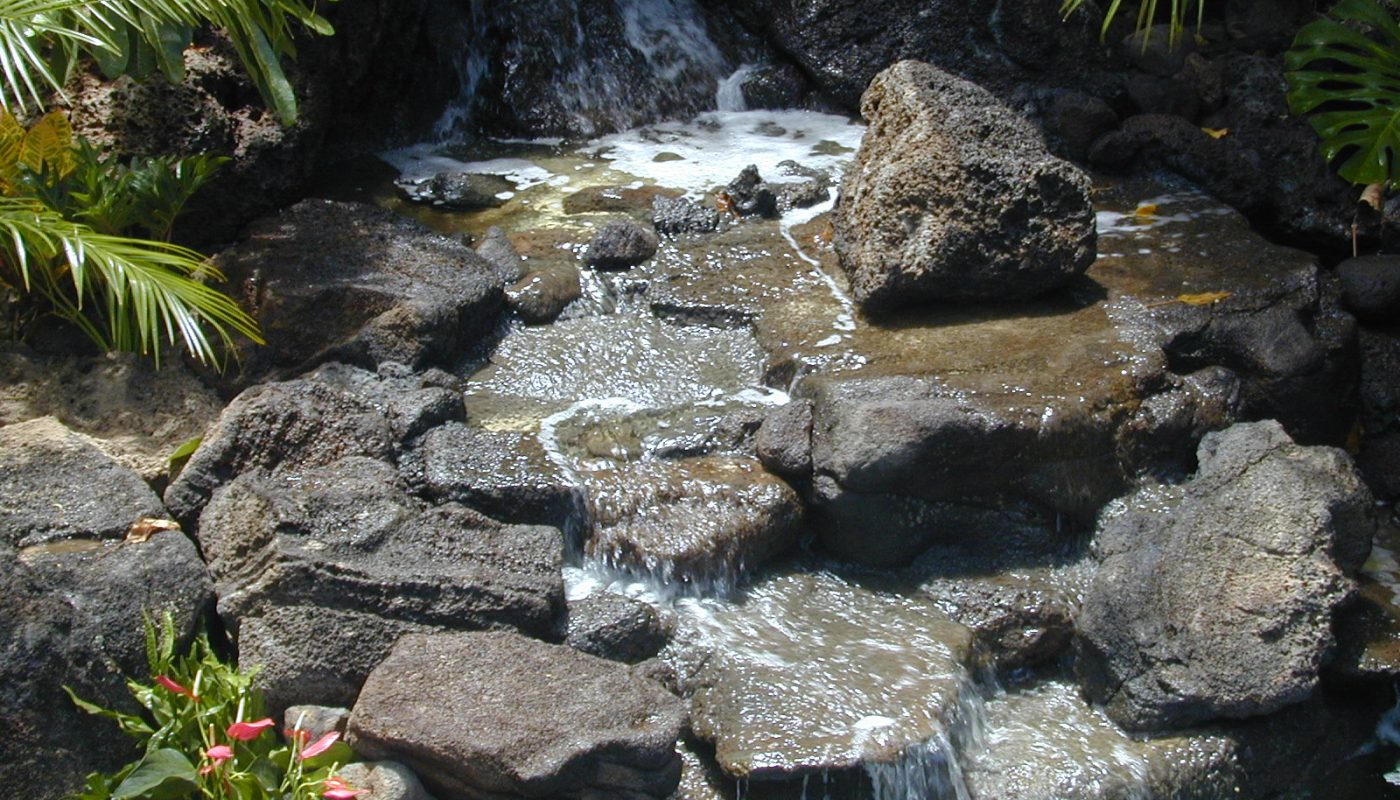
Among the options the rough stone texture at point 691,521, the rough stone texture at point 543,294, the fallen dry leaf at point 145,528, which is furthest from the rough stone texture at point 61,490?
the rough stone texture at point 543,294

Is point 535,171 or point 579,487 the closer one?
point 579,487

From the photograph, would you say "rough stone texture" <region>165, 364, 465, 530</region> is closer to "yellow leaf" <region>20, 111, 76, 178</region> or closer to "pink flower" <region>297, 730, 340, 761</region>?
"pink flower" <region>297, 730, 340, 761</region>

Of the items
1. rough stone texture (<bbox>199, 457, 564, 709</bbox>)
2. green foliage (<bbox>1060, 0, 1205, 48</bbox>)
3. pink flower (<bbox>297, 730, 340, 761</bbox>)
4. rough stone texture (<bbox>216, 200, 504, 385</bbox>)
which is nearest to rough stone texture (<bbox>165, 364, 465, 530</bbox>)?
rough stone texture (<bbox>199, 457, 564, 709</bbox>)

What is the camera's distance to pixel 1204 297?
21.5ft

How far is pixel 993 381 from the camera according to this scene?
5.80m

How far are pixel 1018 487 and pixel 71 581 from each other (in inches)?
144

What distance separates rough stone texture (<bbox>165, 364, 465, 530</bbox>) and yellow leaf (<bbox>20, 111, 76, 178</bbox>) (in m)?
1.50

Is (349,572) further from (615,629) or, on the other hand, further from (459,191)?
(459,191)

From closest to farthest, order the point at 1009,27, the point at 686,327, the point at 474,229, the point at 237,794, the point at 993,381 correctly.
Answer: the point at 237,794
the point at 993,381
the point at 686,327
the point at 474,229
the point at 1009,27

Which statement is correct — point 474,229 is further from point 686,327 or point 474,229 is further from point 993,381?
point 993,381

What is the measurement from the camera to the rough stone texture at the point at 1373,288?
6.89 meters

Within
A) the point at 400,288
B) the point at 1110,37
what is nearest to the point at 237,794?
the point at 400,288

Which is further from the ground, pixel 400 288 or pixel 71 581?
pixel 400 288

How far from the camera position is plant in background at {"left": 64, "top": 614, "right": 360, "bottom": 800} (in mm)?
4098
